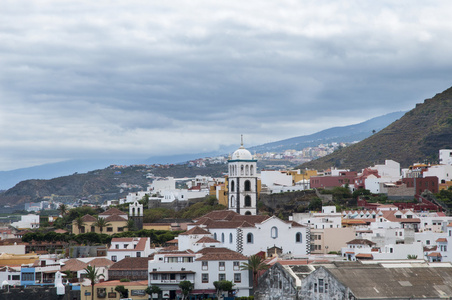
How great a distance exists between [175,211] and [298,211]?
16968 mm

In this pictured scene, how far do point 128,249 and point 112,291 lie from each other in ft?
45.4

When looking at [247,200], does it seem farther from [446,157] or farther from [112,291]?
[446,157]

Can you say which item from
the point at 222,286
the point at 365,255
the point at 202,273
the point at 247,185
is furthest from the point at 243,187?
the point at 222,286

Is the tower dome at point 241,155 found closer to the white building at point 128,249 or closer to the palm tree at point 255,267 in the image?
the white building at point 128,249

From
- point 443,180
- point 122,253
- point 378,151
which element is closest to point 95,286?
point 122,253

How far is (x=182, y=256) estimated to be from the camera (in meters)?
64.2

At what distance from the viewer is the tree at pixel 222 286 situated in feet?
200

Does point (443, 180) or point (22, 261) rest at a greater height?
point (443, 180)


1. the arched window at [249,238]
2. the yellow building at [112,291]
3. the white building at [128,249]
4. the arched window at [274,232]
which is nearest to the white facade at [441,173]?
the arched window at [274,232]

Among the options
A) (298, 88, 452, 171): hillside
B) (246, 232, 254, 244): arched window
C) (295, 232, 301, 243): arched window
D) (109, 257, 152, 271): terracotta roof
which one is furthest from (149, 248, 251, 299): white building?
(298, 88, 452, 171): hillside

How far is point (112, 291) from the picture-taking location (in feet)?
204

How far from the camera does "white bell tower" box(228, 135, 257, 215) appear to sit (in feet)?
301

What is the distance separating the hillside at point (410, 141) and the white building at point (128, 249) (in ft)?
255

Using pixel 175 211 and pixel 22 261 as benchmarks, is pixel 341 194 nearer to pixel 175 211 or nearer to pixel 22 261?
pixel 175 211
